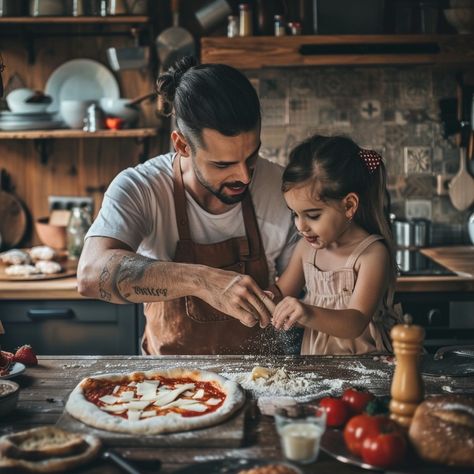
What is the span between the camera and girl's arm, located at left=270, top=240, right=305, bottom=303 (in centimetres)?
296

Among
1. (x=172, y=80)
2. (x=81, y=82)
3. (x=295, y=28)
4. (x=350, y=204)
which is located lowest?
(x=350, y=204)

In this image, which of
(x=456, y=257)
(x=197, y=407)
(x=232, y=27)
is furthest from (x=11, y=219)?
(x=197, y=407)

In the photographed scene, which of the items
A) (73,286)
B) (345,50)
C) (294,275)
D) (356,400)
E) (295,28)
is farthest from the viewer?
(295,28)

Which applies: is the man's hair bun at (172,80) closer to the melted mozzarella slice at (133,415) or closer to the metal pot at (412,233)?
the melted mozzarella slice at (133,415)

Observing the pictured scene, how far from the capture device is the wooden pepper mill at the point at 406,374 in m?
1.70

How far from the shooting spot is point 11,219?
451 cm

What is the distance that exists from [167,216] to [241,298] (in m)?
0.77

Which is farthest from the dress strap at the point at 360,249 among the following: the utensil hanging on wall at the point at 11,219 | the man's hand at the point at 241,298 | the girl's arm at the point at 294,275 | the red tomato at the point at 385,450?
the utensil hanging on wall at the point at 11,219

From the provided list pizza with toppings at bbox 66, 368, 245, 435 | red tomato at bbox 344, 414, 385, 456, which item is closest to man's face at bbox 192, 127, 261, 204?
pizza with toppings at bbox 66, 368, 245, 435

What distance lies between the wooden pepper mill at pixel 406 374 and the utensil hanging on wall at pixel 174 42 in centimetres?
289

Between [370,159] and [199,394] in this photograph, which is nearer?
[199,394]

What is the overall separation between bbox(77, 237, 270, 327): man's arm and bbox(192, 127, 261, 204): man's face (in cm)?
35

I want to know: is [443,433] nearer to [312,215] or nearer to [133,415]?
[133,415]

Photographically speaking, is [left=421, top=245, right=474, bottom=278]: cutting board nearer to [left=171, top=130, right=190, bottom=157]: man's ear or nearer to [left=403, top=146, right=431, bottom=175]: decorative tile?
[left=403, top=146, right=431, bottom=175]: decorative tile
